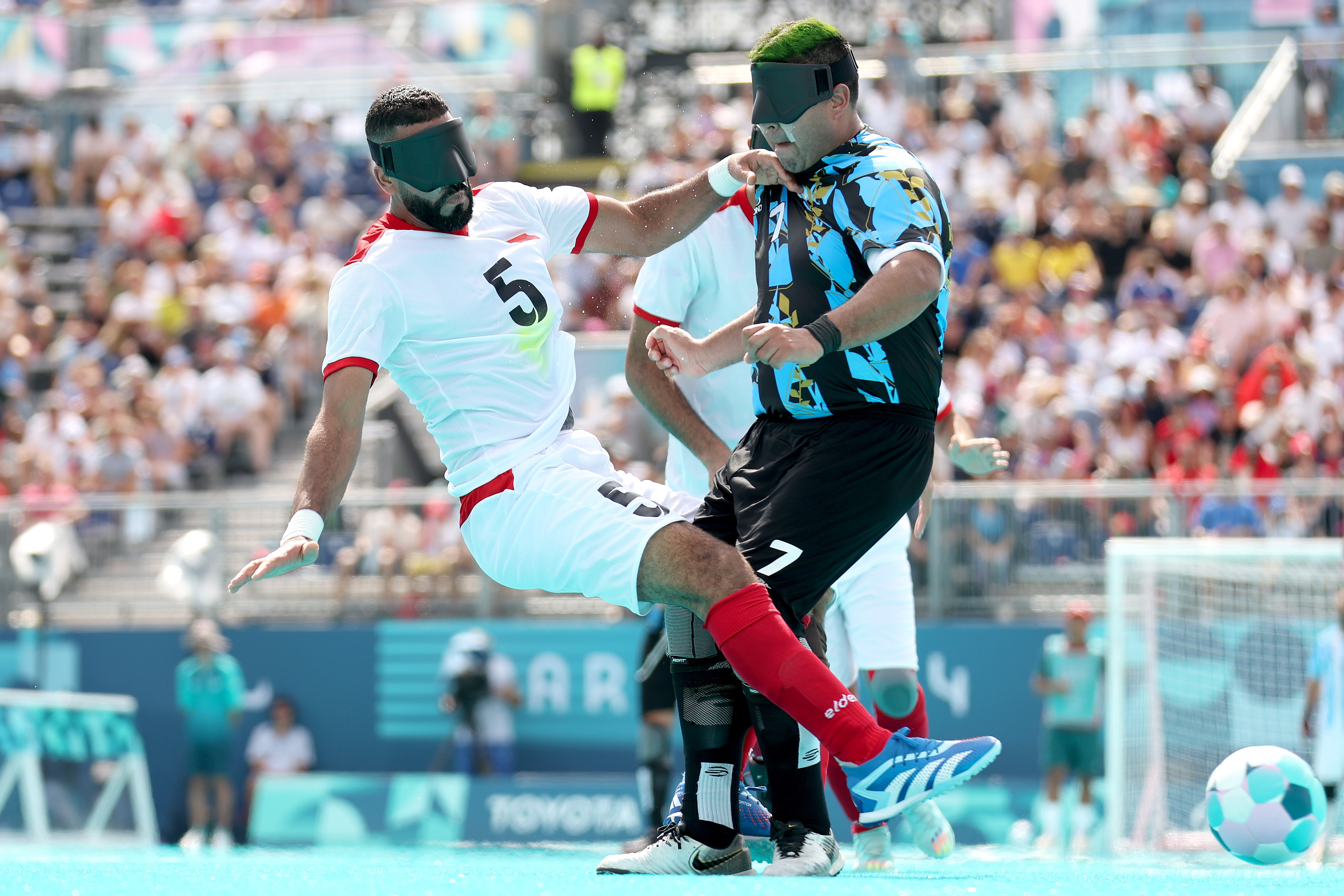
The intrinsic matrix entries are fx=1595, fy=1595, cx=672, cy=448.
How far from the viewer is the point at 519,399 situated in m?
4.70

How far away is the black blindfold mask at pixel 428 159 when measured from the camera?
4.64m

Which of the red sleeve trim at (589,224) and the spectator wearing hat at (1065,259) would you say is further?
the spectator wearing hat at (1065,259)

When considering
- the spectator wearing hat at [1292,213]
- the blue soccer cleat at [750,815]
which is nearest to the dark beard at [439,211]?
the blue soccer cleat at [750,815]

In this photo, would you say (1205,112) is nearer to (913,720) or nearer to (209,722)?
(209,722)

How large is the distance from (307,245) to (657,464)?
6.19m

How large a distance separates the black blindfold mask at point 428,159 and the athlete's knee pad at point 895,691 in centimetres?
249

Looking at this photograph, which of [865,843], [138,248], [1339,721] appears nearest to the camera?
[865,843]

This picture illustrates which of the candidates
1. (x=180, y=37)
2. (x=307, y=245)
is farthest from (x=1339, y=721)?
(x=180, y=37)

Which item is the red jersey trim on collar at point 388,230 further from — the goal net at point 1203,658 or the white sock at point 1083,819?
the white sock at point 1083,819

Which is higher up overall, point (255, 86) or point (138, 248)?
point (255, 86)

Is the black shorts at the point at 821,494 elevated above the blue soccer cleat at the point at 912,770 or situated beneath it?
elevated above

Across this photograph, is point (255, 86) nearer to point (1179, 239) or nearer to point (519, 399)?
point (1179, 239)

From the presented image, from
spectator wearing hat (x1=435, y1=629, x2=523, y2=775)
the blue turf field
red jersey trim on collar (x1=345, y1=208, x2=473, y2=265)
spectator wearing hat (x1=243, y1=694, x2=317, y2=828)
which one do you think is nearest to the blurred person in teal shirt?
spectator wearing hat (x1=243, y1=694, x2=317, y2=828)

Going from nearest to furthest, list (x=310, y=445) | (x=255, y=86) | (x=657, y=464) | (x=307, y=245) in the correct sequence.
A: (x=310, y=445), (x=657, y=464), (x=307, y=245), (x=255, y=86)
